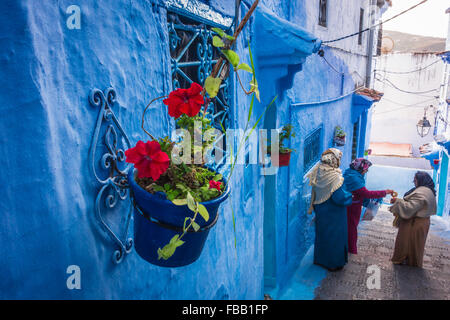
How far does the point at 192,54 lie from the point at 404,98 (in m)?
25.9

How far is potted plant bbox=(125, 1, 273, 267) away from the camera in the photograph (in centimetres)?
116

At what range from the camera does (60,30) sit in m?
1.14

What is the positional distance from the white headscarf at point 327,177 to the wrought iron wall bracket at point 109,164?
4.34 meters

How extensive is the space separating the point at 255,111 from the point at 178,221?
2599 mm

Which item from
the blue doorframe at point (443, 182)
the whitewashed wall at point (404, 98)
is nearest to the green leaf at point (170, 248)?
the blue doorframe at point (443, 182)

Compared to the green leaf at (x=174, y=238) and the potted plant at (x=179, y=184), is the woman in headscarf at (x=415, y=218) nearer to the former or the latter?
the potted plant at (x=179, y=184)

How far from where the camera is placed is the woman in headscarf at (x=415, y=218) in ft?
17.5

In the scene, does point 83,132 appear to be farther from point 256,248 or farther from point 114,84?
point 256,248

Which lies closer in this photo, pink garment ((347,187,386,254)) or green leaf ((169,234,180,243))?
green leaf ((169,234,180,243))

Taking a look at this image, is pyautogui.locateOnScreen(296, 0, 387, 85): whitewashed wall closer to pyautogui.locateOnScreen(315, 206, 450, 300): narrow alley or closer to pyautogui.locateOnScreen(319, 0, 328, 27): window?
pyautogui.locateOnScreen(319, 0, 328, 27): window

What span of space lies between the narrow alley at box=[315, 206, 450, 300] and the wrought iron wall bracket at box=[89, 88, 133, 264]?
427cm

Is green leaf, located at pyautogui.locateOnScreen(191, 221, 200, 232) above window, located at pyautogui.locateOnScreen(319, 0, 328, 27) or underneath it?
underneath

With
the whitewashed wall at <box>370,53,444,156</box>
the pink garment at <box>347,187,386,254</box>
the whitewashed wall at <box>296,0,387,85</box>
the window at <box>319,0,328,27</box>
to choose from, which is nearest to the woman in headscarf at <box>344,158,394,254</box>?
the pink garment at <box>347,187,386,254</box>

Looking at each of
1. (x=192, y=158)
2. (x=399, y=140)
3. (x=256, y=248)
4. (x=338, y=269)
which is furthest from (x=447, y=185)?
(x=399, y=140)
